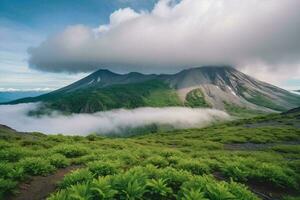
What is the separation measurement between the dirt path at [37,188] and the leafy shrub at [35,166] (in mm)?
457

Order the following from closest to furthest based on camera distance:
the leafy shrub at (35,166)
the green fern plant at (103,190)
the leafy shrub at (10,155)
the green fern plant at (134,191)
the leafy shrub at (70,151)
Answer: the green fern plant at (103,190) < the green fern plant at (134,191) < the leafy shrub at (35,166) < the leafy shrub at (10,155) < the leafy shrub at (70,151)

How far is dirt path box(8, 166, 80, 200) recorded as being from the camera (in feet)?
39.8

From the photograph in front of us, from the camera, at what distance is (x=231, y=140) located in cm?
6144

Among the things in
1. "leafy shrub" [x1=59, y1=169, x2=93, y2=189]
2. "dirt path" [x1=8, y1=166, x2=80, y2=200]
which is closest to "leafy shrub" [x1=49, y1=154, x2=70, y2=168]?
"dirt path" [x1=8, y1=166, x2=80, y2=200]

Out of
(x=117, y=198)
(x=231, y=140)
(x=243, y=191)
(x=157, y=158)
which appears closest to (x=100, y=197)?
(x=117, y=198)

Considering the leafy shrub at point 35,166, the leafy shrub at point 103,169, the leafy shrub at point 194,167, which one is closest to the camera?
the leafy shrub at point 103,169

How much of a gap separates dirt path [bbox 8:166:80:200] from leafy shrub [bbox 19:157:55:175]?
46 centimetres

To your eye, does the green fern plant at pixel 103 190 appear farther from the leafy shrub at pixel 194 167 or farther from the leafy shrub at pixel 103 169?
the leafy shrub at pixel 194 167

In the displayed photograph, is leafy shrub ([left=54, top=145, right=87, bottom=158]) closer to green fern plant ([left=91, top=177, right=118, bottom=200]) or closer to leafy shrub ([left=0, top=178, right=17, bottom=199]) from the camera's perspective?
leafy shrub ([left=0, top=178, right=17, bottom=199])

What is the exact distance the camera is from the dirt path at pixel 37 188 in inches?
477

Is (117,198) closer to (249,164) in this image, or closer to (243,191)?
(243,191)

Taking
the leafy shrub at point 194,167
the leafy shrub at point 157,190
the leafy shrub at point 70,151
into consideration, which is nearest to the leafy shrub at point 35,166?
the leafy shrub at point 70,151

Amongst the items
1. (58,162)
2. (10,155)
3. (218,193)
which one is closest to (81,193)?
(218,193)

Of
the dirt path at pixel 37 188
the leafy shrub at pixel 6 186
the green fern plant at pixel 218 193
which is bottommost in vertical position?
the dirt path at pixel 37 188
